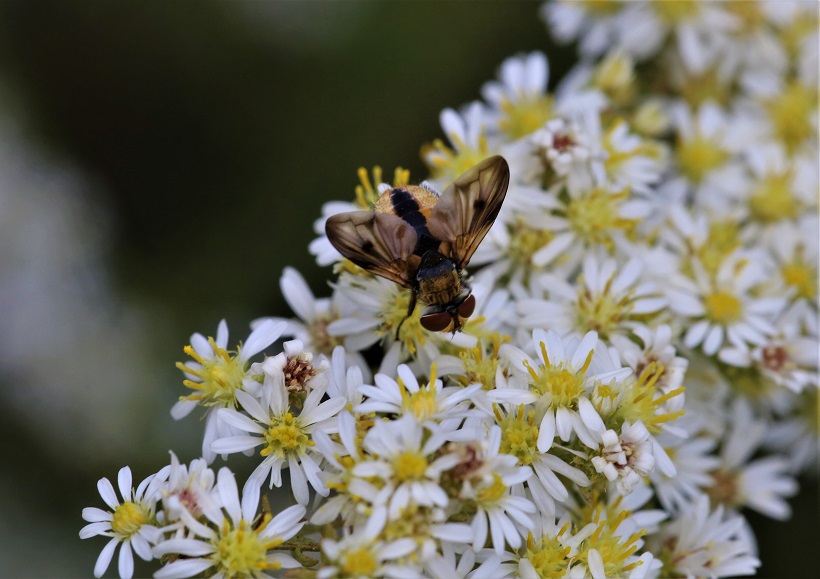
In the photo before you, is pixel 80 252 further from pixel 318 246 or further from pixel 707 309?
pixel 707 309

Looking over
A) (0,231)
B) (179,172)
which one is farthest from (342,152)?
(0,231)

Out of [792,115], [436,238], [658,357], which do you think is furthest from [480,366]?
[792,115]

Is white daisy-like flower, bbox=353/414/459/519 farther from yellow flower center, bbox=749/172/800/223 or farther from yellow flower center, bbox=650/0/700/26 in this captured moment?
yellow flower center, bbox=650/0/700/26

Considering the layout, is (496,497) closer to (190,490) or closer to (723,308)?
(190,490)

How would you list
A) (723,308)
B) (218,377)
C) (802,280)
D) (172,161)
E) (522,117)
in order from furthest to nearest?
(172,161) → (522,117) → (802,280) → (723,308) → (218,377)

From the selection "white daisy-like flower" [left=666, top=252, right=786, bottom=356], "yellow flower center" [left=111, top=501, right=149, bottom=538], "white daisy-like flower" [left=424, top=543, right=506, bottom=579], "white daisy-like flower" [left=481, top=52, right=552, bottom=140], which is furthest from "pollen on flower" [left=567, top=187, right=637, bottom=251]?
"yellow flower center" [left=111, top=501, right=149, bottom=538]

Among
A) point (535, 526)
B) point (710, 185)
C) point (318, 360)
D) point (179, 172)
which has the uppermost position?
point (179, 172)
